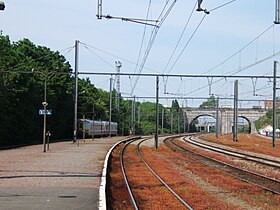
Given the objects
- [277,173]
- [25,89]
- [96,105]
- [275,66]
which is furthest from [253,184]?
[96,105]

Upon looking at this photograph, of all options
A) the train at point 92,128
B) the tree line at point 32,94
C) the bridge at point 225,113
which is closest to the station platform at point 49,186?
the tree line at point 32,94

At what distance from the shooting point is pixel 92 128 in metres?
73.4

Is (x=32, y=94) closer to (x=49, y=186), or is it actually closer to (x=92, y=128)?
(x=92, y=128)

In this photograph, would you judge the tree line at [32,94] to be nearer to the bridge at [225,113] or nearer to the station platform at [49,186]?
the station platform at [49,186]

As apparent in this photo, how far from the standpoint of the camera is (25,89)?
5150 centimetres

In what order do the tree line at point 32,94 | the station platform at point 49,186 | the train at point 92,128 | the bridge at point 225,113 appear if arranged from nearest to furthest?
the station platform at point 49,186 → the tree line at point 32,94 → the train at point 92,128 → the bridge at point 225,113

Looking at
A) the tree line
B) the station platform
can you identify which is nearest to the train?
the tree line

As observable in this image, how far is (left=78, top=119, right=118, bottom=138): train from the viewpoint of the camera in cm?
7215

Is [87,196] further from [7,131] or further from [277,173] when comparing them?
[7,131]

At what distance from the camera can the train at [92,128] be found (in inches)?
2841

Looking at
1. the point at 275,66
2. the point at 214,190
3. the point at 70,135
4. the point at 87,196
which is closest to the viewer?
the point at 87,196

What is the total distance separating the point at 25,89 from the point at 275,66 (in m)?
23.8

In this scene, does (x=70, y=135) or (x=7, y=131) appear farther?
(x=70, y=135)

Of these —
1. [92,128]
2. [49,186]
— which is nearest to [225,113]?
[92,128]
